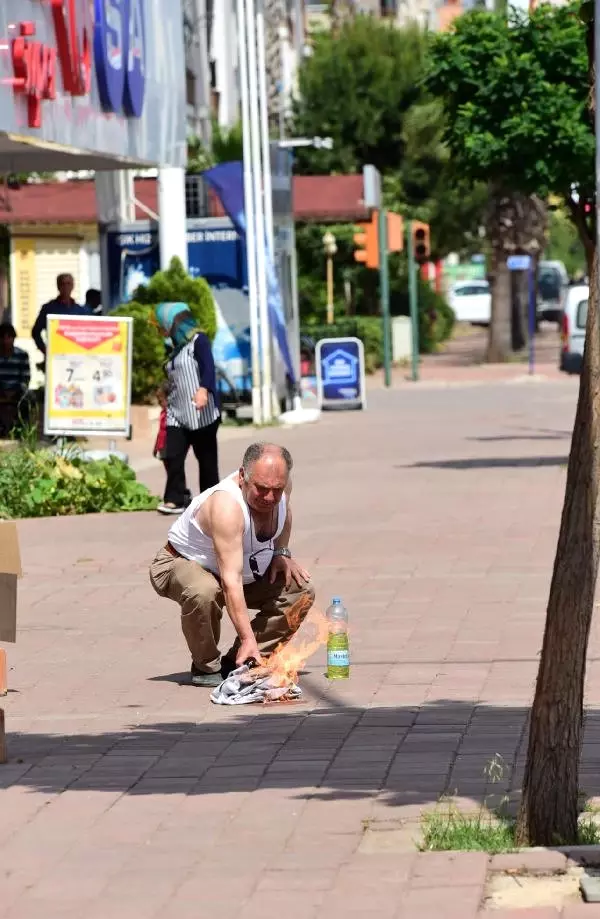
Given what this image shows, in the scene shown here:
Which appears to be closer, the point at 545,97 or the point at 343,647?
the point at 343,647

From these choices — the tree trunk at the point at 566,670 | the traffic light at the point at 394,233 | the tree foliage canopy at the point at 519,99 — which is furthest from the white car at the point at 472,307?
the tree trunk at the point at 566,670

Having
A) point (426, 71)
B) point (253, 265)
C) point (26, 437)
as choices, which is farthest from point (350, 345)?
point (26, 437)

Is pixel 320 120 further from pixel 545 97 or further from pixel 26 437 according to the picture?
pixel 26 437

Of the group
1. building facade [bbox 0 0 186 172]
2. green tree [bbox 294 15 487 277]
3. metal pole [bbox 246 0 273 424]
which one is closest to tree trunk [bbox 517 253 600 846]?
building facade [bbox 0 0 186 172]

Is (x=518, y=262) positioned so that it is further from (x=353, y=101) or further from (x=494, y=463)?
(x=494, y=463)

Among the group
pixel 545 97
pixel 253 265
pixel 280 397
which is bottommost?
pixel 280 397

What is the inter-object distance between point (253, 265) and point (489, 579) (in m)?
15.2

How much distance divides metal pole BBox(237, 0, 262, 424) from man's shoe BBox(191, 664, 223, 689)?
18.2 m

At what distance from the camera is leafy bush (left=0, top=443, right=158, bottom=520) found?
54.0 feet

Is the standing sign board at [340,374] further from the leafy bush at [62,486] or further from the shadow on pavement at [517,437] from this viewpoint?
the leafy bush at [62,486]

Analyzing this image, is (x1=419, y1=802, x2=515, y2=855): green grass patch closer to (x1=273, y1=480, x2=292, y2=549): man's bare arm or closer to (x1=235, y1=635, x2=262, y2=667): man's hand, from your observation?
(x1=235, y1=635, x2=262, y2=667): man's hand

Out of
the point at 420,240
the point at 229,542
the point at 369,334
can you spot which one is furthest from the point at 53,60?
the point at 369,334

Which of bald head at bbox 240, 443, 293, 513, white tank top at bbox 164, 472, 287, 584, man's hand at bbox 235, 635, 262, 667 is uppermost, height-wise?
bald head at bbox 240, 443, 293, 513

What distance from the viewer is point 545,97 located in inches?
834
